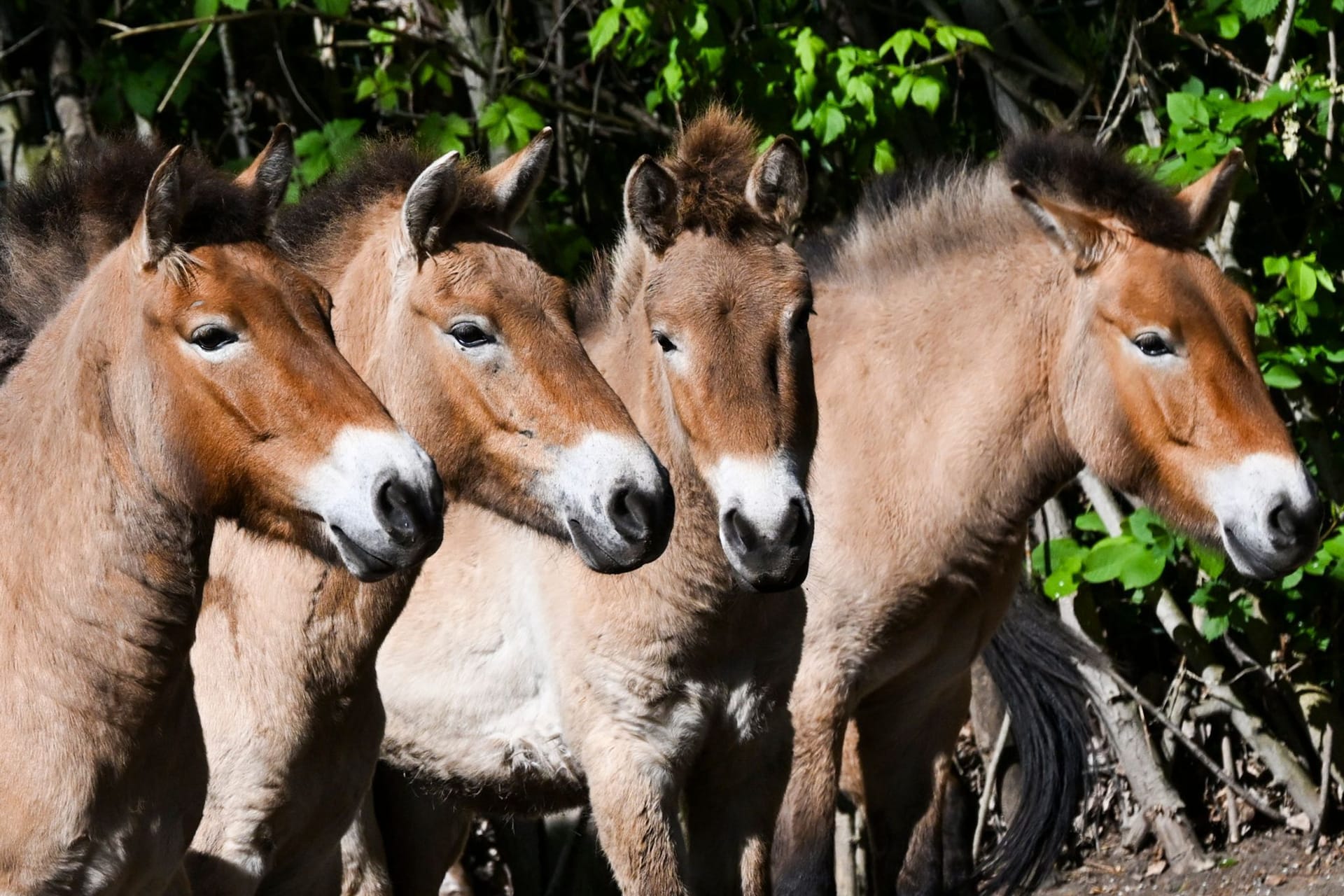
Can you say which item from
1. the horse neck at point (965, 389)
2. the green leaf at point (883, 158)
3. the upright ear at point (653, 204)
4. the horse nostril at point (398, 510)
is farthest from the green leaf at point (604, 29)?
the horse nostril at point (398, 510)

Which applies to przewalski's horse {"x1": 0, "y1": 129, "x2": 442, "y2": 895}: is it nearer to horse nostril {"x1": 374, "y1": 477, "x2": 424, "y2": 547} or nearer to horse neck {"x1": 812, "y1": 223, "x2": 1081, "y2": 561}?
horse nostril {"x1": 374, "y1": 477, "x2": 424, "y2": 547}

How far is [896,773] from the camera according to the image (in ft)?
16.8

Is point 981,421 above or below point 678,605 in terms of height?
below

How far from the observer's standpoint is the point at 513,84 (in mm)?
6055

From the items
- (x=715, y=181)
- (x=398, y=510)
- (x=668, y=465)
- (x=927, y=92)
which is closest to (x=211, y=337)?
(x=398, y=510)

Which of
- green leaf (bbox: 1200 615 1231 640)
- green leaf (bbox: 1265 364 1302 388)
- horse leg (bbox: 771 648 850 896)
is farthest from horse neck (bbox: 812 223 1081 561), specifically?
green leaf (bbox: 1200 615 1231 640)

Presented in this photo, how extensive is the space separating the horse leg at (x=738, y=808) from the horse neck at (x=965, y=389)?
95 cm

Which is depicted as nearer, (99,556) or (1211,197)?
(99,556)

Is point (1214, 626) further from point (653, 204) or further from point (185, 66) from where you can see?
point (185, 66)

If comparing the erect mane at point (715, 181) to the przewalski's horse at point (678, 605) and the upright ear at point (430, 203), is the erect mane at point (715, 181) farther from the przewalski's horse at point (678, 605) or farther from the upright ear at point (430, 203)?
the upright ear at point (430, 203)

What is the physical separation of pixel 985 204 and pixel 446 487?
2.12 metres

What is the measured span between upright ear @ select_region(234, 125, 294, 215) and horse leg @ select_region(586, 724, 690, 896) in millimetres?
1562

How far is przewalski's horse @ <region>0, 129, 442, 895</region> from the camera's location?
9.40ft

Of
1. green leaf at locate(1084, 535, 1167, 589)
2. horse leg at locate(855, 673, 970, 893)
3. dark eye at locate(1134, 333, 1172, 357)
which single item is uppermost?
dark eye at locate(1134, 333, 1172, 357)
